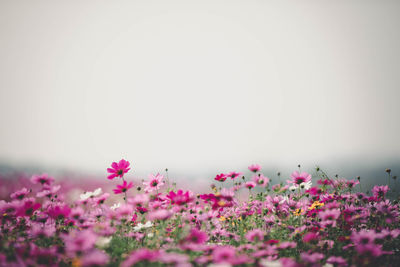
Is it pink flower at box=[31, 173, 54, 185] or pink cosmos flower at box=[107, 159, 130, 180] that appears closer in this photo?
pink flower at box=[31, 173, 54, 185]

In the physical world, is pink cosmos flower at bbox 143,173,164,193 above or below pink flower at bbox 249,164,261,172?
below

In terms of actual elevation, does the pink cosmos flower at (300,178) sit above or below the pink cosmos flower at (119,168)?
below

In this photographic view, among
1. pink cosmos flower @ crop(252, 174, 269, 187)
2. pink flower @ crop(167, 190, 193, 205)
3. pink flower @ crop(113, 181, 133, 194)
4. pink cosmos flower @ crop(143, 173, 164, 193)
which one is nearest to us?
pink flower @ crop(167, 190, 193, 205)

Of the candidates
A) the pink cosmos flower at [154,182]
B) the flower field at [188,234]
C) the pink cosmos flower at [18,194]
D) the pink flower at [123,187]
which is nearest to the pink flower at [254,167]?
the flower field at [188,234]

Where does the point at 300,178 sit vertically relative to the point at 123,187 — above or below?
below

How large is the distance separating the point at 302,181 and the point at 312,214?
0.36 meters

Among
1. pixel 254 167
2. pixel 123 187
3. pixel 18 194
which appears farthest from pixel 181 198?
pixel 18 194

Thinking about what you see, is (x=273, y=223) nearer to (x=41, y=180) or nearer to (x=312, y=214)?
(x=312, y=214)

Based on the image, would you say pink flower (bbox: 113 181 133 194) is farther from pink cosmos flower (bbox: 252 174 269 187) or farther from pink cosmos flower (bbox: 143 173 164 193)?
pink cosmos flower (bbox: 252 174 269 187)

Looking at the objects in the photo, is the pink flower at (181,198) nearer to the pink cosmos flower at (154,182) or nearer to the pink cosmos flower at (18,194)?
the pink cosmos flower at (154,182)

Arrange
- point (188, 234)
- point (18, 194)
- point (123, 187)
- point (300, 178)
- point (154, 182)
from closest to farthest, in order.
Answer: point (188, 234) < point (123, 187) < point (18, 194) < point (154, 182) < point (300, 178)

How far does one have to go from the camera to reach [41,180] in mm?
2107

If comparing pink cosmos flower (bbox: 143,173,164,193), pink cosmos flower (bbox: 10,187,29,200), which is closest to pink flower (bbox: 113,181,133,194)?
pink cosmos flower (bbox: 143,173,164,193)

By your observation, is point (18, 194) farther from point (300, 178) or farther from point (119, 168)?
point (300, 178)
